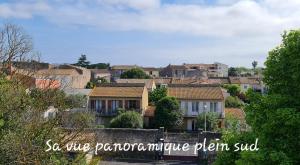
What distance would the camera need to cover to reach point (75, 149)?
20609mm

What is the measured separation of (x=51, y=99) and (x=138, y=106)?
27226 mm

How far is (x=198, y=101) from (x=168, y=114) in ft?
14.8

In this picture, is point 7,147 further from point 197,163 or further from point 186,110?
point 186,110

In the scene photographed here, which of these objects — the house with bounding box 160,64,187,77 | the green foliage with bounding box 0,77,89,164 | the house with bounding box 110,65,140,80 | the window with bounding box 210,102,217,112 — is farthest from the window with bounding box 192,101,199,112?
the house with bounding box 110,65,140,80

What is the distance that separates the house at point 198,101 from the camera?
46281 mm

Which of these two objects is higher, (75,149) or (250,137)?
(250,137)

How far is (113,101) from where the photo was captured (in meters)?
47.7

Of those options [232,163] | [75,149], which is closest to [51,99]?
[75,149]

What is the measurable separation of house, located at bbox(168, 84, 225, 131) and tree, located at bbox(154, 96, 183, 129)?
2479mm

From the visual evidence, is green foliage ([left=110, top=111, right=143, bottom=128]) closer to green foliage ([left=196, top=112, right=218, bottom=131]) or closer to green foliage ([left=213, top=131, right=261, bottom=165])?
green foliage ([left=196, top=112, right=218, bottom=131])

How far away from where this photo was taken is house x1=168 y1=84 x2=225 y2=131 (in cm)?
4628

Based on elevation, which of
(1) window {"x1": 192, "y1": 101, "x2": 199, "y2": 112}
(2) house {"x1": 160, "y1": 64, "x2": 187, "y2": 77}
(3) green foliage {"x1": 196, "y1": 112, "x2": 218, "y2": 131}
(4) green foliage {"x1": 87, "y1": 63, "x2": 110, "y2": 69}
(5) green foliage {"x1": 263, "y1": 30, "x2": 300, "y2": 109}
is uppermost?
(4) green foliage {"x1": 87, "y1": 63, "x2": 110, "y2": 69}

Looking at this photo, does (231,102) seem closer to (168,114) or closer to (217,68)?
(168,114)

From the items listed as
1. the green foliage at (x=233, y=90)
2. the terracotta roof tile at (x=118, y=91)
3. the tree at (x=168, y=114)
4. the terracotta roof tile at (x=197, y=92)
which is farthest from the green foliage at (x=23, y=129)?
the green foliage at (x=233, y=90)
